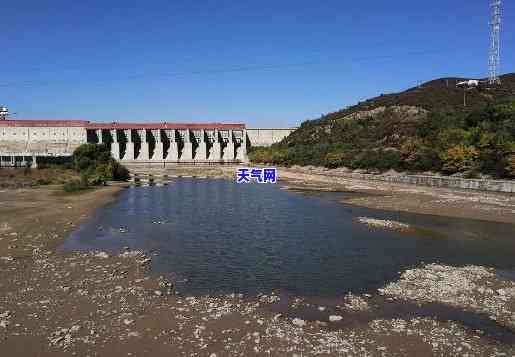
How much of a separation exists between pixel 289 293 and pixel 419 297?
337 centimetres

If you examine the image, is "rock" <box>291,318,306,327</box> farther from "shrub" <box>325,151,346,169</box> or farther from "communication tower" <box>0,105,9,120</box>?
"communication tower" <box>0,105,9,120</box>

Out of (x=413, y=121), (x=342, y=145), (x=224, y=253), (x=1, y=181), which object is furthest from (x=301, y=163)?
(x=224, y=253)

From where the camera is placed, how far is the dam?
8825 cm

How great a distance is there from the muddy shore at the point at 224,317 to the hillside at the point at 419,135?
88.8ft

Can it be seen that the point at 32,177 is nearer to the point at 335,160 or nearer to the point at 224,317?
the point at 335,160

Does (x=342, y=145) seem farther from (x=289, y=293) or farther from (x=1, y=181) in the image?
(x=289, y=293)

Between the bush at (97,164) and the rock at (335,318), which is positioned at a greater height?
the bush at (97,164)

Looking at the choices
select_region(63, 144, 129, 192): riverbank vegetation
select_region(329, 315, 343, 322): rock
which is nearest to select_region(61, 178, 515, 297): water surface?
select_region(329, 315, 343, 322): rock

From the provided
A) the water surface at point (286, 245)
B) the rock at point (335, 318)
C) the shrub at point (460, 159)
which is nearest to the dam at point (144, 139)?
the shrub at point (460, 159)

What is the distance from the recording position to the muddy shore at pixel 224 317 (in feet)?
24.3

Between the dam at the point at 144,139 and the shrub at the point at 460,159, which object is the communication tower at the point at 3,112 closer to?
the dam at the point at 144,139

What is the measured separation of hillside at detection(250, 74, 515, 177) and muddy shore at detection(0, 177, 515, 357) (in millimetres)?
27080

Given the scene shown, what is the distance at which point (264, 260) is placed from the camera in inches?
543

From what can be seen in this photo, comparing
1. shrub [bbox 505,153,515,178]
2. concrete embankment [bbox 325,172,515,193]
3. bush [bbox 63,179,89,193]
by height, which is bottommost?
bush [bbox 63,179,89,193]
